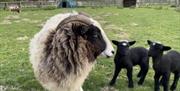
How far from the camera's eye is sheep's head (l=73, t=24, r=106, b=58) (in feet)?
20.4

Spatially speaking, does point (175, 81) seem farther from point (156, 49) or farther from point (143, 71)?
point (156, 49)

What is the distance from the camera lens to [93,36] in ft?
20.9

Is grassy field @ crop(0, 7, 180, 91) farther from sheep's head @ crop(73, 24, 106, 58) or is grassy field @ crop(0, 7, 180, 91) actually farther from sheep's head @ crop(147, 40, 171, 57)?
sheep's head @ crop(73, 24, 106, 58)

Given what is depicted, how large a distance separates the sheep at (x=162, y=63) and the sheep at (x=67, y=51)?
1.44 meters

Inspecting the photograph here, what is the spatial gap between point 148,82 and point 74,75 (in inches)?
121

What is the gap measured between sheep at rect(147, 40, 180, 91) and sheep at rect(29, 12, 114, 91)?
144 centimetres

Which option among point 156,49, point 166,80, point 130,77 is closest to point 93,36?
point 156,49

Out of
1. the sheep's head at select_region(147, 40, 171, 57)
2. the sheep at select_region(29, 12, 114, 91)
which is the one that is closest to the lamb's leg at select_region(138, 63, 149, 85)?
the sheep's head at select_region(147, 40, 171, 57)

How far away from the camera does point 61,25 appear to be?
635 centimetres

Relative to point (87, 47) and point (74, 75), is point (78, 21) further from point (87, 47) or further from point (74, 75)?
point (74, 75)

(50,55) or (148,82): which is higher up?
(50,55)

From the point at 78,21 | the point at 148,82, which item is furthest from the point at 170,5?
the point at 78,21

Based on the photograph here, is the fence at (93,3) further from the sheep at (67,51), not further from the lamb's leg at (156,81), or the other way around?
the sheep at (67,51)

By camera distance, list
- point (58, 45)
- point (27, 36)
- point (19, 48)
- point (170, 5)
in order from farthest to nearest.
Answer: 1. point (170, 5)
2. point (27, 36)
3. point (19, 48)
4. point (58, 45)
